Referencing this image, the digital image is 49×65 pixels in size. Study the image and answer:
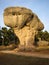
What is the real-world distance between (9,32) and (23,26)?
16403 millimetres

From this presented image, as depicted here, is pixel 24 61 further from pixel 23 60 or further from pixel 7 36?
pixel 7 36

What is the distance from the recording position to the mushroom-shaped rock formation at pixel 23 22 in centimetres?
2713

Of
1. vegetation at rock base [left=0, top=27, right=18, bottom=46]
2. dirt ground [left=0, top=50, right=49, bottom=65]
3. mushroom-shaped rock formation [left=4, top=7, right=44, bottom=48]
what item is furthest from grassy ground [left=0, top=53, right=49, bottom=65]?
vegetation at rock base [left=0, top=27, right=18, bottom=46]

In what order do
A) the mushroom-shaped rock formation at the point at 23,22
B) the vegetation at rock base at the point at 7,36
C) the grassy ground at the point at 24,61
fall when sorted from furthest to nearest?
the vegetation at rock base at the point at 7,36, the mushroom-shaped rock formation at the point at 23,22, the grassy ground at the point at 24,61

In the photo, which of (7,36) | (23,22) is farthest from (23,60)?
→ (7,36)

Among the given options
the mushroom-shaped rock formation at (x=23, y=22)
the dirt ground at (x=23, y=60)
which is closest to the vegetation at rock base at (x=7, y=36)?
the mushroom-shaped rock formation at (x=23, y=22)

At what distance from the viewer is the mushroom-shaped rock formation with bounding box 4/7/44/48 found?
27.1m

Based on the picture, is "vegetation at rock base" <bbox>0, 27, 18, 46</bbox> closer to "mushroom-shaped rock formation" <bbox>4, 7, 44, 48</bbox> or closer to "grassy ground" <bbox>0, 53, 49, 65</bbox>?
"mushroom-shaped rock formation" <bbox>4, 7, 44, 48</bbox>

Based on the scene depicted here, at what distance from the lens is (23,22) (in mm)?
27578

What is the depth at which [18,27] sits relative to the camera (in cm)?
2791

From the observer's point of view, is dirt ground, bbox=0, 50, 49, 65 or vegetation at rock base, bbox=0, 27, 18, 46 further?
vegetation at rock base, bbox=0, 27, 18, 46

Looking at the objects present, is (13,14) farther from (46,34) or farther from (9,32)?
(46,34)

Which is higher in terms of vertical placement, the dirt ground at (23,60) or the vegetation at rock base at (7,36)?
the vegetation at rock base at (7,36)

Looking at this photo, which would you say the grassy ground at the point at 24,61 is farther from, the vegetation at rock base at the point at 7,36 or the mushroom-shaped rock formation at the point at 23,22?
the vegetation at rock base at the point at 7,36
